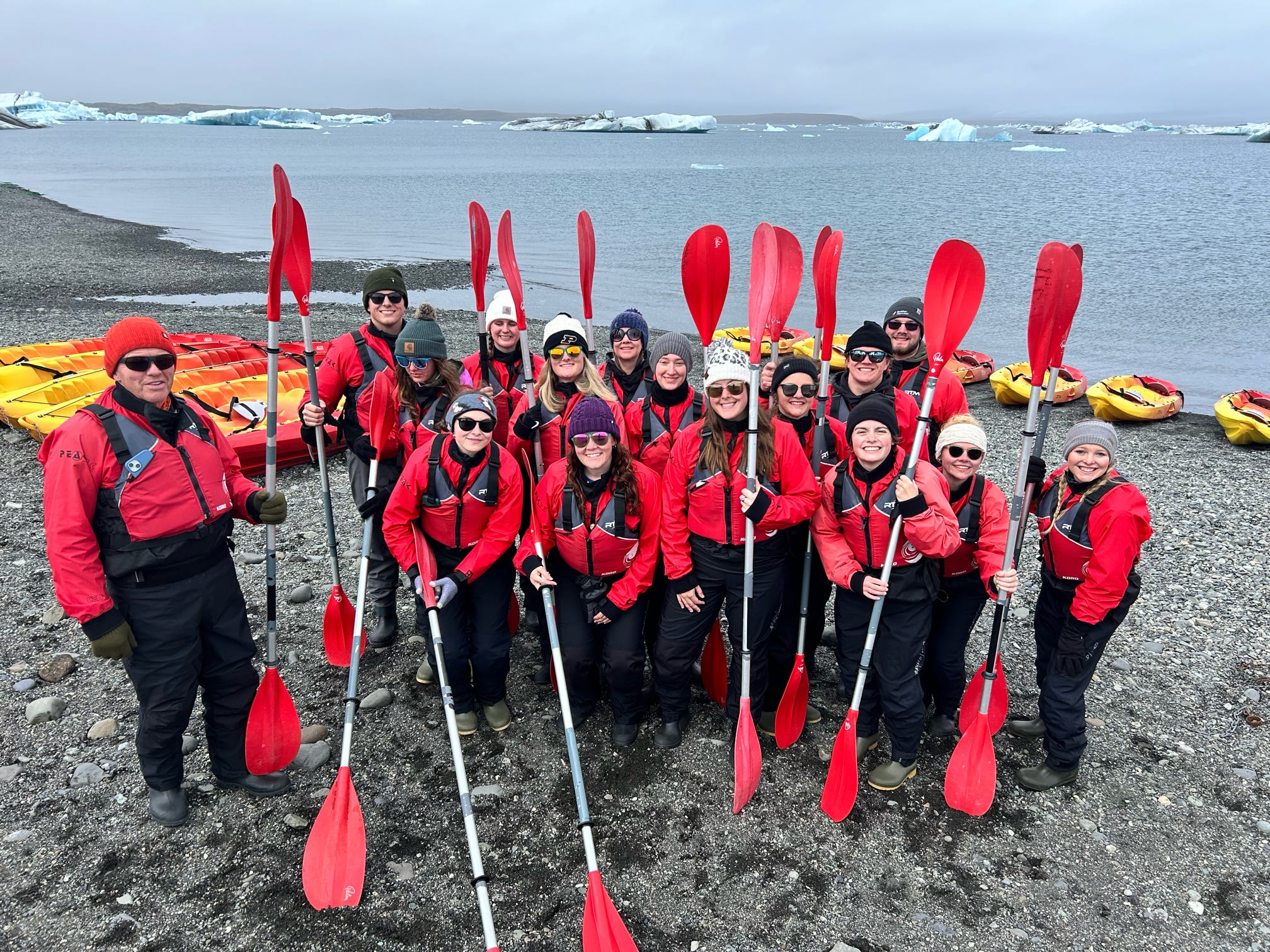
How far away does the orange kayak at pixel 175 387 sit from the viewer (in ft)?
30.2

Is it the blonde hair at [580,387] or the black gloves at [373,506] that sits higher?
the blonde hair at [580,387]

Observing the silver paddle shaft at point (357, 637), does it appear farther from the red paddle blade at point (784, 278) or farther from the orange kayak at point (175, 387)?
the orange kayak at point (175, 387)

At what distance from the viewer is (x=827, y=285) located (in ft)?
18.2

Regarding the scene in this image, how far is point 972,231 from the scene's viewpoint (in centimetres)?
3856

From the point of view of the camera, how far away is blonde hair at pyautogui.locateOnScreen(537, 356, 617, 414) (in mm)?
5234

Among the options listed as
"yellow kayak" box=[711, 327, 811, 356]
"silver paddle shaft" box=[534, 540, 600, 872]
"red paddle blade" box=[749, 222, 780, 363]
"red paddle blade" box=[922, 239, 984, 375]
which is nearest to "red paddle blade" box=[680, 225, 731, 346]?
"red paddle blade" box=[749, 222, 780, 363]

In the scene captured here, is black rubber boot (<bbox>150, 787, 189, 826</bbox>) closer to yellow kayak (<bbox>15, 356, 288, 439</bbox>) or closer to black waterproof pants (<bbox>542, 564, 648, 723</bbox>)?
black waterproof pants (<bbox>542, 564, 648, 723</bbox>)

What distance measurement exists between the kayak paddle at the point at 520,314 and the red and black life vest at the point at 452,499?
0.63 m

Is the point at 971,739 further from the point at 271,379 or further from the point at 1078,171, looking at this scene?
the point at 1078,171

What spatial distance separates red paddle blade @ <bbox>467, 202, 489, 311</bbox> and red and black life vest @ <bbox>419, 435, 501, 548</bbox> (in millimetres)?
2048

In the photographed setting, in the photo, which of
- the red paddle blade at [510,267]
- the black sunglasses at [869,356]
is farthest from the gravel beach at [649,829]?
the red paddle blade at [510,267]

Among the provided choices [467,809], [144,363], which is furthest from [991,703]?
[144,363]

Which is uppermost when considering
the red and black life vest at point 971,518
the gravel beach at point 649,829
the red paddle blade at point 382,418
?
the red paddle blade at point 382,418

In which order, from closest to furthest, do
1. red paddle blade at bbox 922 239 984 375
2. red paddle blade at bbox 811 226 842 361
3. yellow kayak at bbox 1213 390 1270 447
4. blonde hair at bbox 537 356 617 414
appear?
red paddle blade at bbox 922 239 984 375
blonde hair at bbox 537 356 617 414
red paddle blade at bbox 811 226 842 361
yellow kayak at bbox 1213 390 1270 447
